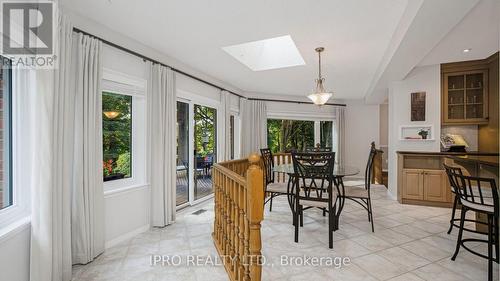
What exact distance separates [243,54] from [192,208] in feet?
9.08

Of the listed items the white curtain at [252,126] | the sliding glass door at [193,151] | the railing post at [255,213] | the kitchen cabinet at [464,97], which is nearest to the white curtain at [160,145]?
the sliding glass door at [193,151]

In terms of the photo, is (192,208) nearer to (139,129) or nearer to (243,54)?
(139,129)

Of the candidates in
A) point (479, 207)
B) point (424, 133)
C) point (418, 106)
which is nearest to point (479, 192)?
point (479, 207)

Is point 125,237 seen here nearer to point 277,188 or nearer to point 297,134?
point 277,188

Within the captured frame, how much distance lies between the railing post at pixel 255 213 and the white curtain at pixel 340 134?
608 cm

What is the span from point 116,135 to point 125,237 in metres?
1.26

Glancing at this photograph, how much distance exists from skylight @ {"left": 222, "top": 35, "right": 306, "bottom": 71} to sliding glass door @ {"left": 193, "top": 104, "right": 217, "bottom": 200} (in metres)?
1.29

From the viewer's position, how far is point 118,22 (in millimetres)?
2551

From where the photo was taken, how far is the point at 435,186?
4.12 meters

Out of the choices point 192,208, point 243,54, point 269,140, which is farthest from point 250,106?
point 192,208

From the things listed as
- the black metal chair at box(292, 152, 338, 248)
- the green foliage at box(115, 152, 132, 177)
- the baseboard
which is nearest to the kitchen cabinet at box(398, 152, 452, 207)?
the black metal chair at box(292, 152, 338, 248)

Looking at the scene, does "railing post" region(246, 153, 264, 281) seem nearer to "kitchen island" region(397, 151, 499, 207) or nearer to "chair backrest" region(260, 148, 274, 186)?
"chair backrest" region(260, 148, 274, 186)

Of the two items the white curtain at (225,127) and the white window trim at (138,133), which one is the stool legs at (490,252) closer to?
the white window trim at (138,133)

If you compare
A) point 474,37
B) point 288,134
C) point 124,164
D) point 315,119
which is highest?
point 474,37
